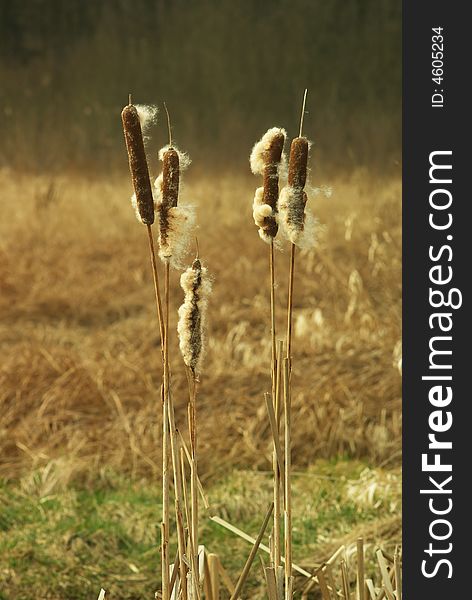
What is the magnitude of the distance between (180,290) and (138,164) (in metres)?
2.82

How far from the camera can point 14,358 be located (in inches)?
113

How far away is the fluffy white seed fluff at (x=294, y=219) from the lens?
83cm

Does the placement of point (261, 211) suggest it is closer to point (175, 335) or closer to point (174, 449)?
point (174, 449)

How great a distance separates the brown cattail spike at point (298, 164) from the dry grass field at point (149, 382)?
62 mm

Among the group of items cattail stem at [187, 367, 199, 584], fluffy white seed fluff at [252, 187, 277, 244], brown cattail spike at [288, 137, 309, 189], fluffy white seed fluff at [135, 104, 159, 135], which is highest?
fluffy white seed fluff at [135, 104, 159, 135]

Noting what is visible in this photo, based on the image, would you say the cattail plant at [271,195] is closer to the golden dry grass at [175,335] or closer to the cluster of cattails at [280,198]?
the cluster of cattails at [280,198]

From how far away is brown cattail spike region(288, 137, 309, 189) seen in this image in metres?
0.81

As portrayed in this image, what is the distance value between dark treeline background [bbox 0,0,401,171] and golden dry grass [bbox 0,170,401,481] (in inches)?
10.4

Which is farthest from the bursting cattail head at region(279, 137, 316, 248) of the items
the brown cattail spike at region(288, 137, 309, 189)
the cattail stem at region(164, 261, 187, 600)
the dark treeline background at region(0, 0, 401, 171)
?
the dark treeline background at region(0, 0, 401, 171)

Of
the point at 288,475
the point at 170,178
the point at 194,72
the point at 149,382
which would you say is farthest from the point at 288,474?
the point at 194,72

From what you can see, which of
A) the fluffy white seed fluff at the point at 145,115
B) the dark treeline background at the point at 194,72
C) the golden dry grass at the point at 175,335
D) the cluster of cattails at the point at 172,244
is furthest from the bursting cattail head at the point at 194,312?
the dark treeline background at the point at 194,72

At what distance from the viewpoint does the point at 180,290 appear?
3.60 metres

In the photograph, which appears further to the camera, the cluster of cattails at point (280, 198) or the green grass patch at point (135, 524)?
the green grass patch at point (135, 524)

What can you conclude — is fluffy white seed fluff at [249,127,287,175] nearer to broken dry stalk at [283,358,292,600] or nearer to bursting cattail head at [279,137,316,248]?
bursting cattail head at [279,137,316,248]
